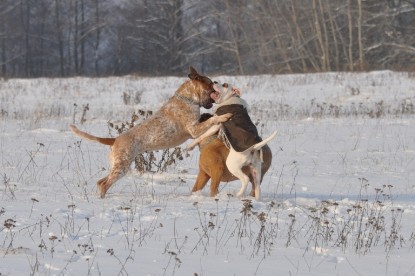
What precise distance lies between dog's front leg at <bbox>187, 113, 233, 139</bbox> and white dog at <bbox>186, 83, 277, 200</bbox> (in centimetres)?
4

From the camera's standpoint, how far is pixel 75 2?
57.7 metres

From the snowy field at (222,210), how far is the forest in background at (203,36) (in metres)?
20.0

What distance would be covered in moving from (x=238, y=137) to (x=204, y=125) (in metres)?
0.39

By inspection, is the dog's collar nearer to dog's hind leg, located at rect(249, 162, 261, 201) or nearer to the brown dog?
the brown dog

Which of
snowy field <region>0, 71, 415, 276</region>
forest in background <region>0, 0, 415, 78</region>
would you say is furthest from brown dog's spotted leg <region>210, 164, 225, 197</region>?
forest in background <region>0, 0, 415, 78</region>

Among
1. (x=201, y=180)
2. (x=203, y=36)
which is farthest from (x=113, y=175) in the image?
(x=203, y=36)

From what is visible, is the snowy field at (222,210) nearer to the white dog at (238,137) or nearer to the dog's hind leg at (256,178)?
the dog's hind leg at (256,178)

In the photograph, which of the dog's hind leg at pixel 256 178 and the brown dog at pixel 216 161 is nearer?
the dog's hind leg at pixel 256 178

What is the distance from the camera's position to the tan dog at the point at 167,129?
681cm

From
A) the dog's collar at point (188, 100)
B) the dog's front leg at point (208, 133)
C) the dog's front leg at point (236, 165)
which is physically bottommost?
the dog's front leg at point (236, 165)

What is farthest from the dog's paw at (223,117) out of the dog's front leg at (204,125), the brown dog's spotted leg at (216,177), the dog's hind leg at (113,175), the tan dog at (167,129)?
the dog's hind leg at (113,175)

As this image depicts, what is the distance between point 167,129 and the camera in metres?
6.91

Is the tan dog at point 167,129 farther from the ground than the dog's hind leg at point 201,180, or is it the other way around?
the tan dog at point 167,129

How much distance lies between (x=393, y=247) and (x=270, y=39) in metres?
36.6
